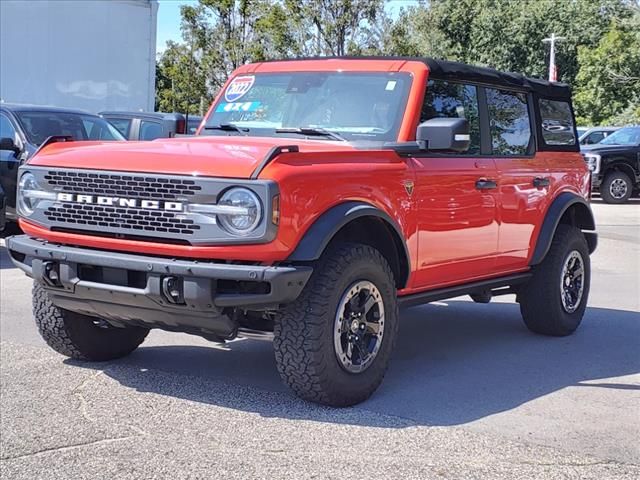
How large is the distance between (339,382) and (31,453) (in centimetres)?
157

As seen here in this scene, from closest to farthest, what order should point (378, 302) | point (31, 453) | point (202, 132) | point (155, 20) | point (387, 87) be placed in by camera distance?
point (31, 453) < point (378, 302) < point (387, 87) < point (202, 132) < point (155, 20)

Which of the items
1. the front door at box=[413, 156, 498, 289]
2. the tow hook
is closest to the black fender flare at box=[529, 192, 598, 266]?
the front door at box=[413, 156, 498, 289]

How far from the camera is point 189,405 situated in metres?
5.00

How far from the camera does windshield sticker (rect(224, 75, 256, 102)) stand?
6395 millimetres

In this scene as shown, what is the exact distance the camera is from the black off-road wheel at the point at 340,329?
4.70 metres

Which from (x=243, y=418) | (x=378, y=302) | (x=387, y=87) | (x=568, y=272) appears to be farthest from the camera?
(x=568, y=272)

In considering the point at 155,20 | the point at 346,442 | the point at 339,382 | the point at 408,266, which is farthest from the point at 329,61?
the point at 155,20

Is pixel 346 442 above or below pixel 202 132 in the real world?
below

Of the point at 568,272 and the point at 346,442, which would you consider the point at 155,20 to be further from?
the point at 346,442

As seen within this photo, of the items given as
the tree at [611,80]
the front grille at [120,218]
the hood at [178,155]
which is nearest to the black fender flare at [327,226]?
the hood at [178,155]

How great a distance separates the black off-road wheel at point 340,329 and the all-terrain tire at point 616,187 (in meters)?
16.6

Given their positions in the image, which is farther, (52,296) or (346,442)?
(52,296)

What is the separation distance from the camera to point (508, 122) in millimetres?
6781

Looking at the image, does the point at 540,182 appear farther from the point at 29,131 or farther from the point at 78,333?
the point at 29,131
